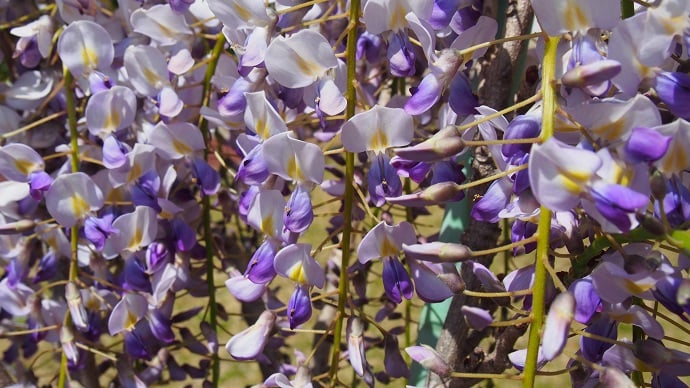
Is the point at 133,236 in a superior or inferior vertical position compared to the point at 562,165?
inferior

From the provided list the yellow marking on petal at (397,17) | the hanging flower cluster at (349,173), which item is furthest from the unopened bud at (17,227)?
the yellow marking on petal at (397,17)

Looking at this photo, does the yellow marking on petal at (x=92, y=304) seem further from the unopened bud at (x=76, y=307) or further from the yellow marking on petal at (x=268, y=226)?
the yellow marking on petal at (x=268, y=226)

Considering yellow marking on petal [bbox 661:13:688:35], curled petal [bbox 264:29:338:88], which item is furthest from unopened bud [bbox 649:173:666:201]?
curled petal [bbox 264:29:338:88]

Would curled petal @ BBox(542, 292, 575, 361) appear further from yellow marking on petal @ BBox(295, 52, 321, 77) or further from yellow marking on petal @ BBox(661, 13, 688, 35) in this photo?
yellow marking on petal @ BBox(295, 52, 321, 77)

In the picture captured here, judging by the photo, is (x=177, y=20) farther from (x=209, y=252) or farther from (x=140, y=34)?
(x=209, y=252)

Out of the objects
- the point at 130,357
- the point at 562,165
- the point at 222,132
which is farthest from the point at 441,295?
the point at 222,132
